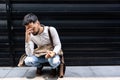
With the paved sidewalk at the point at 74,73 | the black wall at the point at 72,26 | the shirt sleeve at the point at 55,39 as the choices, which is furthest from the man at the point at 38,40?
the black wall at the point at 72,26

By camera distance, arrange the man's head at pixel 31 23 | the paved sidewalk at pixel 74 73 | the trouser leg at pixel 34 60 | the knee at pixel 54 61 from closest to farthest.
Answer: the man's head at pixel 31 23 < the knee at pixel 54 61 < the trouser leg at pixel 34 60 < the paved sidewalk at pixel 74 73

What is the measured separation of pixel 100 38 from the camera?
6.84 metres

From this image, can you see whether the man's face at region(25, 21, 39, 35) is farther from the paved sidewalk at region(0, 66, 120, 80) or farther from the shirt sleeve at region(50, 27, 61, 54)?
the paved sidewalk at region(0, 66, 120, 80)

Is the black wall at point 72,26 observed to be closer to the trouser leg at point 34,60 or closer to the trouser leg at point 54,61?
the trouser leg at point 34,60

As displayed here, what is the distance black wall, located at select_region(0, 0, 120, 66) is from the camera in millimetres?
6684

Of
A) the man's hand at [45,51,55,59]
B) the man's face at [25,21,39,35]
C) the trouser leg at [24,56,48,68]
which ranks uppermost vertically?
the man's face at [25,21,39,35]

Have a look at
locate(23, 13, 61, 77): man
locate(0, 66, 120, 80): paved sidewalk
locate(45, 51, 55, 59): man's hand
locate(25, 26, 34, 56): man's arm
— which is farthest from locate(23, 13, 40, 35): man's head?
locate(0, 66, 120, 80): paved sidewalk

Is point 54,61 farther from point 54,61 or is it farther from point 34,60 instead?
point 34,60

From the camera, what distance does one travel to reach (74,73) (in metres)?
6.29

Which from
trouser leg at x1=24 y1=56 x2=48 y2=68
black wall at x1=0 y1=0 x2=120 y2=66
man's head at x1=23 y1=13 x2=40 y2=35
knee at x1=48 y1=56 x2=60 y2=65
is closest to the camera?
man's head at x1=23 y1=13 x2=40 y2=35

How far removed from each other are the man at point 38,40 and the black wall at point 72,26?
1128mm

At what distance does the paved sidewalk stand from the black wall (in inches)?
11.1

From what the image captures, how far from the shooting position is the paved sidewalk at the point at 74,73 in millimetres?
5910

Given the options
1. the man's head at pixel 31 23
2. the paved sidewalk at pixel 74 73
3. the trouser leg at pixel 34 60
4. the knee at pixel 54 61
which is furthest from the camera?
the paved sidewalk at pixel 74 73
